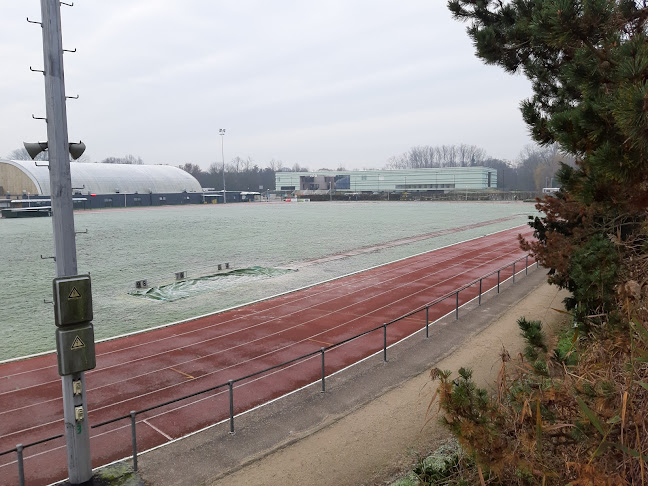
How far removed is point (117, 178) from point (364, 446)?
102650mm

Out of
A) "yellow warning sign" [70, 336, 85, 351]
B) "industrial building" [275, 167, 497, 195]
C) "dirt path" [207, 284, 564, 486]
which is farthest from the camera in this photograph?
"industrial building" [275, 167, 497, 195]

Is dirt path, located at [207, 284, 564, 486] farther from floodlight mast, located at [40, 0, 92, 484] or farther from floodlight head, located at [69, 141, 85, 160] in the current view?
floodlight head, located at [69, 141, 85, 160]

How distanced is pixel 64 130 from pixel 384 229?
4720 cm

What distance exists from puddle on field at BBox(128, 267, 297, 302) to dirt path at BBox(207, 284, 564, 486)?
44.2 ft

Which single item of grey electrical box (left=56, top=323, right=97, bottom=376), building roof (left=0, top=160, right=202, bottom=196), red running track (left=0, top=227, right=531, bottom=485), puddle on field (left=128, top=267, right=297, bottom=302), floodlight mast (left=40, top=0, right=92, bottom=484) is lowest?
red running track (left=0, top=227, right=531, bottom=485)

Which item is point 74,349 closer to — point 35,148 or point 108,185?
point 35,148

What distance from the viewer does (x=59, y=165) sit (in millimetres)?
6660

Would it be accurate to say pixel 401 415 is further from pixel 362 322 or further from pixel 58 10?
pixel 58 10

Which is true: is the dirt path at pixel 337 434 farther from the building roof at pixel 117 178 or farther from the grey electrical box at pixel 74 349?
the building roof at pixel 117 178

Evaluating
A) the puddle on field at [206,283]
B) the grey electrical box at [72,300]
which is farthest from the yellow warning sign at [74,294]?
the puddle on field at [206,283]

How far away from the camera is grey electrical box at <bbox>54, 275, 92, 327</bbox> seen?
22.3 ft

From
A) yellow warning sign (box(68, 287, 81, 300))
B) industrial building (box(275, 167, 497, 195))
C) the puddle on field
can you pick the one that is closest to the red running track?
yellow warning sign (box(68, 287, 81, 300))

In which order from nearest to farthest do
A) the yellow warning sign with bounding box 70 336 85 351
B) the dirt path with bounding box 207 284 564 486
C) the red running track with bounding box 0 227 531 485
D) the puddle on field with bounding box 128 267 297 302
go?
the yellow warning sign with bounding box 70 336 85 351
the dirt path with bounding box 207 284 564 486
the red running track with bounding box 0 227 531 485
the puddle on field with bounding box 128 267 297 302

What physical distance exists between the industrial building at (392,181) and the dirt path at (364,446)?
138836mm
